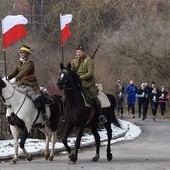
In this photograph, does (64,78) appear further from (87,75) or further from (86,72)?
(86,72)

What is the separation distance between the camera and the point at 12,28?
19750 mm

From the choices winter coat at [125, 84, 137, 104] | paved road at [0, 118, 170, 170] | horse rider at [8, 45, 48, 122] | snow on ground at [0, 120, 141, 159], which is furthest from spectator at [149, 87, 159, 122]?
horse rider at [8, 45, 48, 122]

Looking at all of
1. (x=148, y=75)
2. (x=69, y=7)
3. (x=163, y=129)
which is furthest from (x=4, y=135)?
(x=69, y=7)

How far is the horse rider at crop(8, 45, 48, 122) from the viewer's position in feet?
50.4

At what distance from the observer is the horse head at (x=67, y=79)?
1477cm

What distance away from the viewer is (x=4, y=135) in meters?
19.7

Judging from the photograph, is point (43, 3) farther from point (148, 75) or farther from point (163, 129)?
point (163, 129)

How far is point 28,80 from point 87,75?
4.54ft

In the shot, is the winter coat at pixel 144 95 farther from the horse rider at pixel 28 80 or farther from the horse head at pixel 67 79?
the horse head at pixel 67 79

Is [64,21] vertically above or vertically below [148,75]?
above

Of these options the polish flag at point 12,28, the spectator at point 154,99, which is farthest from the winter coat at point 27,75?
the spectator at point 154,99

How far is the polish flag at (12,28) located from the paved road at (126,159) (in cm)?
403

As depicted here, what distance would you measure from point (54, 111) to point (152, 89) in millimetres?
18561

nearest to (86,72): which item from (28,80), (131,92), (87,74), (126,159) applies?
(87,74)
